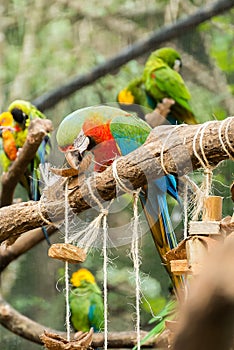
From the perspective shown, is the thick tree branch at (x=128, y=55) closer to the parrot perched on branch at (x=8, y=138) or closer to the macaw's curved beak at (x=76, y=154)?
the parrot perched on branch at (x=8, y=138)

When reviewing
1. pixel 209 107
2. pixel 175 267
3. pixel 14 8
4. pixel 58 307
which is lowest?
pixel 58 307

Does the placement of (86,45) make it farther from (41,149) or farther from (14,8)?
(41,149)

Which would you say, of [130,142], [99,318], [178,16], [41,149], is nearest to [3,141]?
[41,149]

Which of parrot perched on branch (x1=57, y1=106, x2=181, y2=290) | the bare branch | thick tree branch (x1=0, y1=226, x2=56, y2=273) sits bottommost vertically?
thick tree branch (x1=0, y1=226, x2=56, y2=273)

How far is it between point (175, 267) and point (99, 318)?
1512mm

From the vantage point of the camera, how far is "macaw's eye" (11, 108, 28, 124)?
2129 millimetres

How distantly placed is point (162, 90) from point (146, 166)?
1580 millimetres

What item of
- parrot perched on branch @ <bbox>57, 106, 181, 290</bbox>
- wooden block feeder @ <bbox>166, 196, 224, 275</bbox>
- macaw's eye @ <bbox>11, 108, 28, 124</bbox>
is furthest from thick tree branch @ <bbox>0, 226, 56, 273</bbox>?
wooden block feeder @ <bbox>166, 196, 224, 275</bbox>

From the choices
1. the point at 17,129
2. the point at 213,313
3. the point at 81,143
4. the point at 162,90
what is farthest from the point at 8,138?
the point at 213,313

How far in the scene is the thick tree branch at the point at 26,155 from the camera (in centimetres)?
168

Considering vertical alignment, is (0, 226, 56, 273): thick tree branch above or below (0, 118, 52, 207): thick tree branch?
below

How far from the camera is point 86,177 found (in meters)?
0.91

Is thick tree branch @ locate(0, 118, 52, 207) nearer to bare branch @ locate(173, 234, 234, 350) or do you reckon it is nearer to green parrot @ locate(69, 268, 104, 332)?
green parrot @ locate(69, 268, 104, 332)

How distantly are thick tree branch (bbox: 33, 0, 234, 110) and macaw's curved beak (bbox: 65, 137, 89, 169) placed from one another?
175 cm
